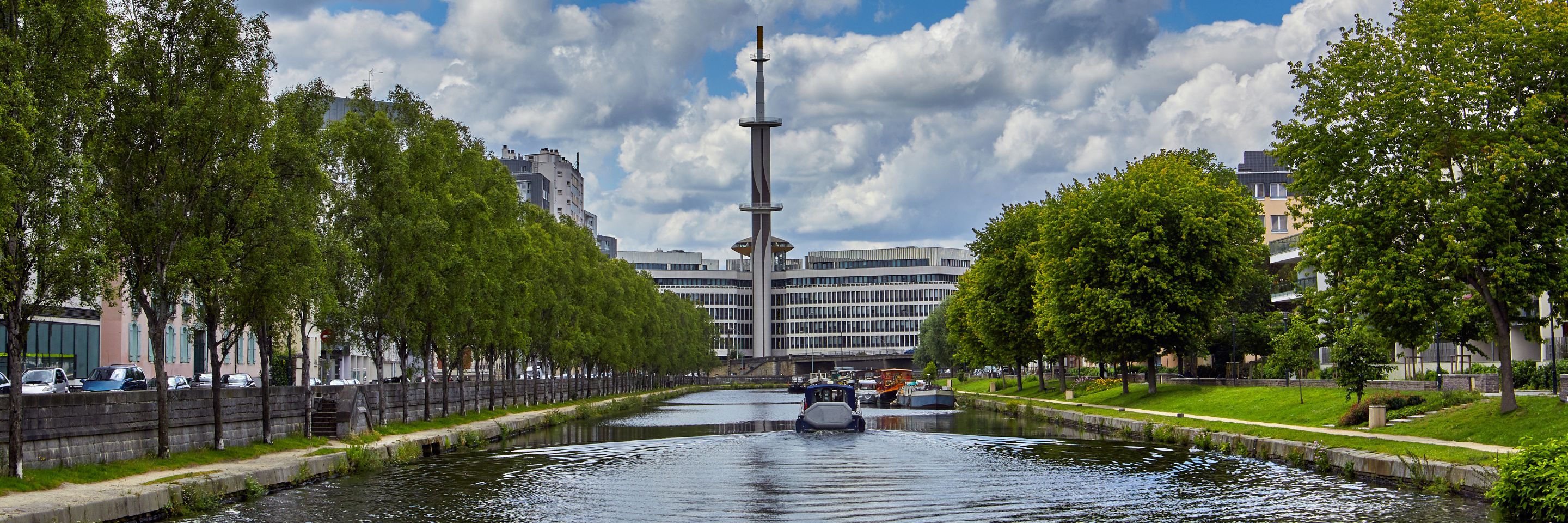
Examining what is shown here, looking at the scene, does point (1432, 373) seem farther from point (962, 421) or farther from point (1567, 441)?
point (1567, 441)

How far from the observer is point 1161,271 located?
7125 cm

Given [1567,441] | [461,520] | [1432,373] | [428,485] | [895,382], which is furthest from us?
[895,382]

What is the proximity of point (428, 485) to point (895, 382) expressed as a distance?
96.6 metres

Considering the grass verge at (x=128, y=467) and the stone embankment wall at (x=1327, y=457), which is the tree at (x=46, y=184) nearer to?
the grass verge at (x=128, y=467)

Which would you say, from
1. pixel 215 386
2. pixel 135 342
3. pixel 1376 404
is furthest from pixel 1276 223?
pixel 215 386

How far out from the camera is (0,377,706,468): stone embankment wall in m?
30.5

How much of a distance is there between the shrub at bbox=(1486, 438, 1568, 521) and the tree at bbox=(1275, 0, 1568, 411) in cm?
1398

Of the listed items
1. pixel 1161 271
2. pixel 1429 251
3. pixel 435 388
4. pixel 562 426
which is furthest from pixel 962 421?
pixel 1429 251

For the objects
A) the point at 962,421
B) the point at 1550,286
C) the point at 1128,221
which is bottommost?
the point at 962,421

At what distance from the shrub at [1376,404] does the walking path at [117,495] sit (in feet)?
109

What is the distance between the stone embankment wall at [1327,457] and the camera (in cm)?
3022

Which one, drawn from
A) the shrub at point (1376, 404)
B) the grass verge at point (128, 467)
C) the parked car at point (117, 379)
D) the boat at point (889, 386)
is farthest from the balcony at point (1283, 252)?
the grass verge at point (128, 467)

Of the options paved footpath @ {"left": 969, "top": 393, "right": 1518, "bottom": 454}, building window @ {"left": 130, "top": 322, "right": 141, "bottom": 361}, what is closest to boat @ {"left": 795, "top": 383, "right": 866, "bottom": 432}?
paved footpath @ {"left": 969, "top": 393, "right": 1518, "bottom": 454}

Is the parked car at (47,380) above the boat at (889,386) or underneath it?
above
